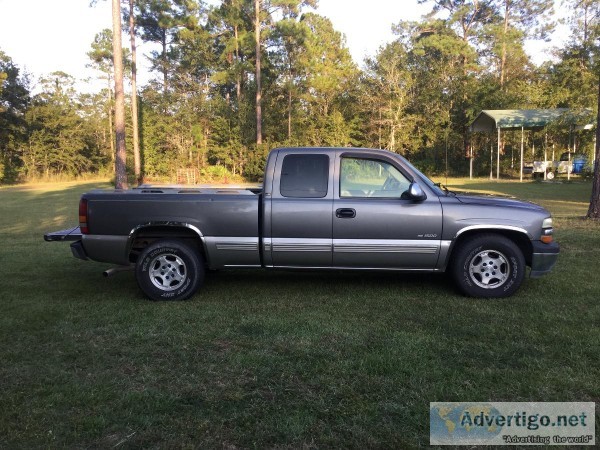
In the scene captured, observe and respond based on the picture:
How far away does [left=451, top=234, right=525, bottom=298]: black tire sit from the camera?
5.39 m

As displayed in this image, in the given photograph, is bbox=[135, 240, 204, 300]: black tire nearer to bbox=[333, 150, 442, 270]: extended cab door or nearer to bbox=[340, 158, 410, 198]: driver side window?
bbox=[333, 150, 442, 270]: extended cab door

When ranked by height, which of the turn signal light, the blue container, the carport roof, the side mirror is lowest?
the turn signal light

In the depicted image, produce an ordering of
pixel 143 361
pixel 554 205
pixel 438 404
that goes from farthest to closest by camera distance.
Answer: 1. pixel 554 205
2. pixel 143 361
3. pixel 438 404

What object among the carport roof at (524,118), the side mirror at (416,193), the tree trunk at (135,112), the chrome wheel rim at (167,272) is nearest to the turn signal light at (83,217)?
the chrome wheel rim at (167,272)

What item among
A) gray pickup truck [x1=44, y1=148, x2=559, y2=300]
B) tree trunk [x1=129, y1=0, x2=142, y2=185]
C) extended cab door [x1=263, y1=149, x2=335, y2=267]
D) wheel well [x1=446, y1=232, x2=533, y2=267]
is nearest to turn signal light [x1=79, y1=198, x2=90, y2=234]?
gray pickup truck [x1=44, y1=148, x2=559, y2=300]

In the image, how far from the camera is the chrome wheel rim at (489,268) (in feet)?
17.9

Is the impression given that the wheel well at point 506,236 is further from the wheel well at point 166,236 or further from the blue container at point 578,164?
the blue container at point 578,164

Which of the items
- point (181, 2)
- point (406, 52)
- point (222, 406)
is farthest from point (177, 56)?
point (222, 406)

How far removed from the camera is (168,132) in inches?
1341

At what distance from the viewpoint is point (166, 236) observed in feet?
18.6

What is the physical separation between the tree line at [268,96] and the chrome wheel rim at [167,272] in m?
27.2

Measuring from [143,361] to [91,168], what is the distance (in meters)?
45.3

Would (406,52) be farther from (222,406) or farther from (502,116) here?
(222,406)

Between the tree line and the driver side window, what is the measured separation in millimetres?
27607
